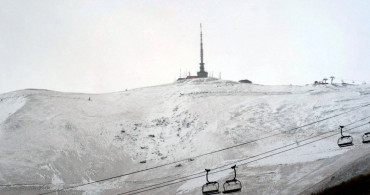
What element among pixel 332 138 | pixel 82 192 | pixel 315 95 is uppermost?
pixel 315 95

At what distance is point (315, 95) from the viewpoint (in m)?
77.1

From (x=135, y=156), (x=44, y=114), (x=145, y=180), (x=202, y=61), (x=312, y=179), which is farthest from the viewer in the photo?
(x=202, y=61)

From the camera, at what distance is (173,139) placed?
218 ft

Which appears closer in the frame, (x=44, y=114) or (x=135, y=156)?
(x=135, y=156)

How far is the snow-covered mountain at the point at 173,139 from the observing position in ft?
160

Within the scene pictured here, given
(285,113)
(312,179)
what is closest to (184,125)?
(285,113)

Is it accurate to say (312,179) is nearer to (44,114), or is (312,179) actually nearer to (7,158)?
(7,158)

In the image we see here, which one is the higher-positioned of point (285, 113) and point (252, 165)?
point (285, 113)

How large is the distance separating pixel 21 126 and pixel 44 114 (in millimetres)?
7251

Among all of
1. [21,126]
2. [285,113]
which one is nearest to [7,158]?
[21,126]

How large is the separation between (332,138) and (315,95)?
22454mm

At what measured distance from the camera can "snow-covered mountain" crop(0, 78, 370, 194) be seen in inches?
1919

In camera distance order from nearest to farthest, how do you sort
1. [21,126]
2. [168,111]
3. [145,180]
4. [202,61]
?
1. [145,180]
2. [21,126]
3. [168,111]
4. [202,61]

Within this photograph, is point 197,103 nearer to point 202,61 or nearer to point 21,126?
point 21,126
